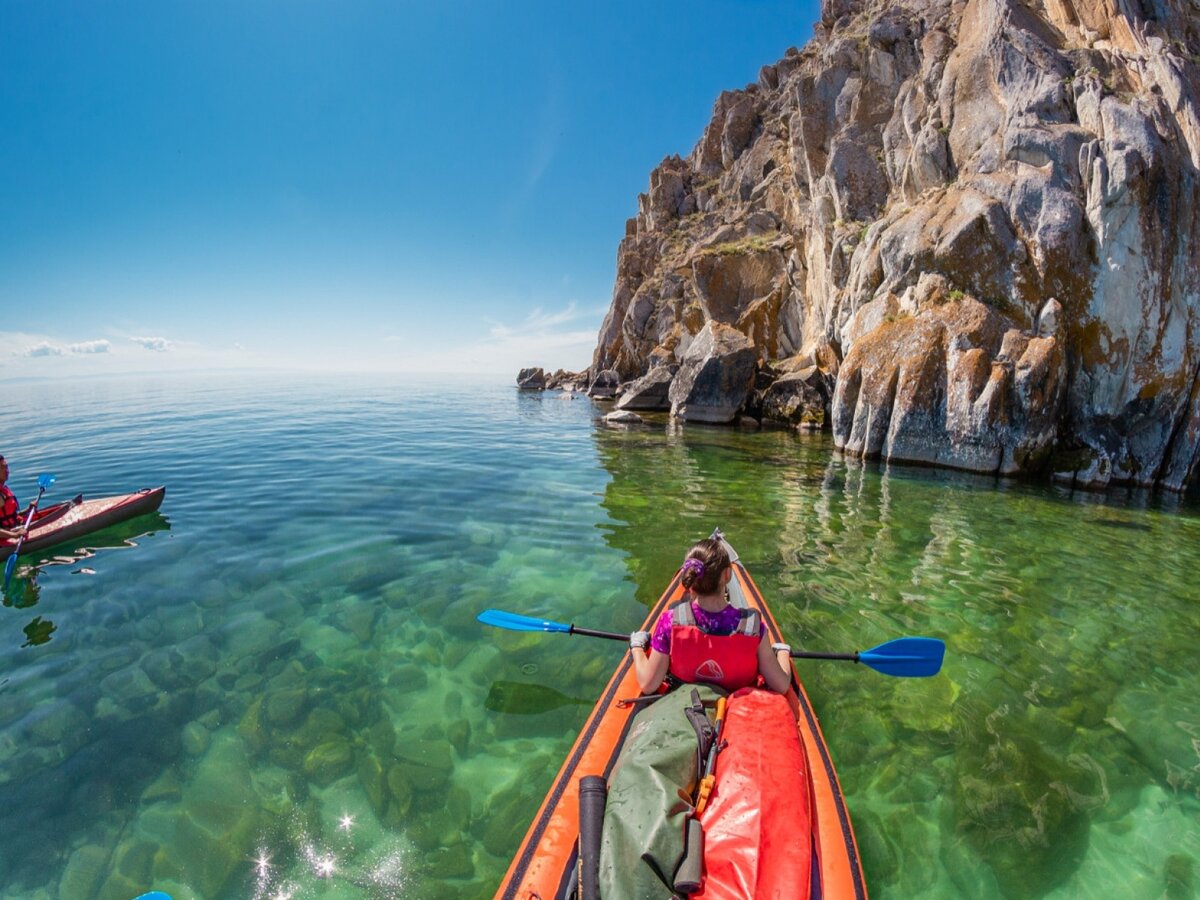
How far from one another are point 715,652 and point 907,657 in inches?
87.7

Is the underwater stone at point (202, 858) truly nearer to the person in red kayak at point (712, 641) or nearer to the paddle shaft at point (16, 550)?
the person in red kayak at point (712, 641)

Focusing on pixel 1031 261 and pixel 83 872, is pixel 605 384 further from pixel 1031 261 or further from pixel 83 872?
pixel 83 872

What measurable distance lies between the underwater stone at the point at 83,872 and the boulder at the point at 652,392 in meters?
31.0

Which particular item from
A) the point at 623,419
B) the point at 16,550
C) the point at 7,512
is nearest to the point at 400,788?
the point at 16,550

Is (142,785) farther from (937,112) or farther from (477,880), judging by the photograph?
(937,112)

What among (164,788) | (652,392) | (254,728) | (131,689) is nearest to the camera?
(164,788)

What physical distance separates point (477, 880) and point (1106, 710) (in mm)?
5815

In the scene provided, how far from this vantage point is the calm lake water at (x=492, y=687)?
11.0ft

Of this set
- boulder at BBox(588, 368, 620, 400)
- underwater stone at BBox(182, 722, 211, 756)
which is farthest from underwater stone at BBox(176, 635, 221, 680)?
boulder at BBox(588, 368, 620, 400)

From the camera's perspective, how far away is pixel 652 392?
3359 cm

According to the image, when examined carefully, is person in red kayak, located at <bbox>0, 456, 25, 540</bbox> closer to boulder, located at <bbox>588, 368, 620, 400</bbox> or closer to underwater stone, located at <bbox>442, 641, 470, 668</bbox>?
underwater stone, located at <bbox>442, 641, 470, 668</bbox>

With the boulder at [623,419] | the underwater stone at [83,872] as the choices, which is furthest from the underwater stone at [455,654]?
the boulder at [623,419]

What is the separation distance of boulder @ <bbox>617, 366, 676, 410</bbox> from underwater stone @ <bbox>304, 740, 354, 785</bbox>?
29943 mm

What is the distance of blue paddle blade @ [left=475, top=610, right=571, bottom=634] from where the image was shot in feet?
17.2
